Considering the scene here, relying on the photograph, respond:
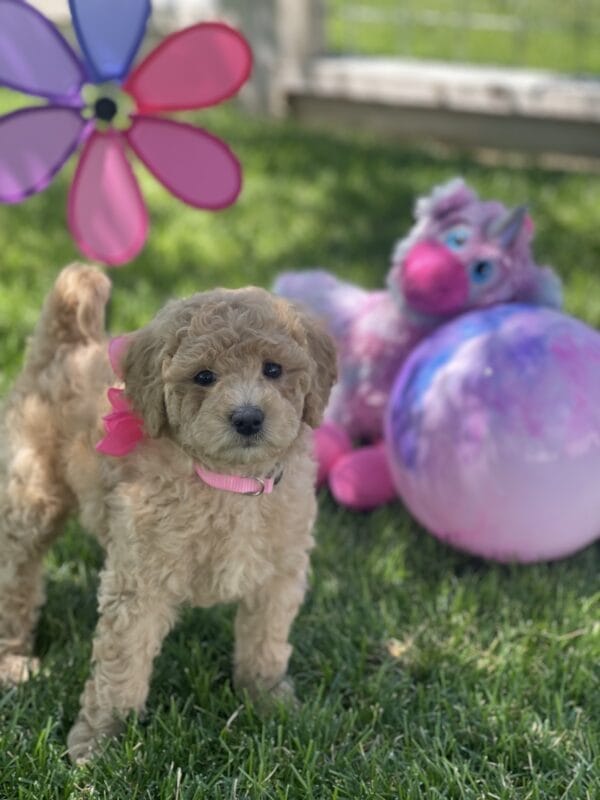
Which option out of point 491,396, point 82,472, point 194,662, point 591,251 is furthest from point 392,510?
point 591,251

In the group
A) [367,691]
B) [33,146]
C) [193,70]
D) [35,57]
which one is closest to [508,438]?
[367,691]

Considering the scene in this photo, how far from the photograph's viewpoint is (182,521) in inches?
102

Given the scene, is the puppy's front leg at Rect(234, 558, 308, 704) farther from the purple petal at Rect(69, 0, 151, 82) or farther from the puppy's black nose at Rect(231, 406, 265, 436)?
the purple petal at Rect(69, 0, 151, 82)

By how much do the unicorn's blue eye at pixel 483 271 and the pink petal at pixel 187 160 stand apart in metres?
0.98

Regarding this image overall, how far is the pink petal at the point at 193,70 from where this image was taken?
3.55 m

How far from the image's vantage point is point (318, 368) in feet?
8.52

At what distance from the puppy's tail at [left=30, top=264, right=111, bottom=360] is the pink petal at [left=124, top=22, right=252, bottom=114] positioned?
0.93 m

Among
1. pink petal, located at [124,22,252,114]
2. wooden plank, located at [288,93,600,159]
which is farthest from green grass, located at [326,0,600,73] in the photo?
pink petal, located at [124,22,252,114]

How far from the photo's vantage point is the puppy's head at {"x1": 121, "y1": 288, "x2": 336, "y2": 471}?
236 cm

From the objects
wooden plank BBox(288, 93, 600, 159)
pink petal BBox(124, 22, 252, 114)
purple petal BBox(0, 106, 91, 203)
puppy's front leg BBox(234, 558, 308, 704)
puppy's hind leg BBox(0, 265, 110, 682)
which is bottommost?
wooden plank BBox(288, 93, 600, 159)

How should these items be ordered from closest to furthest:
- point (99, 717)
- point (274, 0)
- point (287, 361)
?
point (287, 361)
point (99, 717)
point (274, 0)

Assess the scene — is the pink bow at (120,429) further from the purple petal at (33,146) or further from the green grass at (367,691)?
the purple petal at (33,146)

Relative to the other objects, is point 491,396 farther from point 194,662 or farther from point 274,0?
point 274,0

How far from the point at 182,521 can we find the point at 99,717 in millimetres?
617
